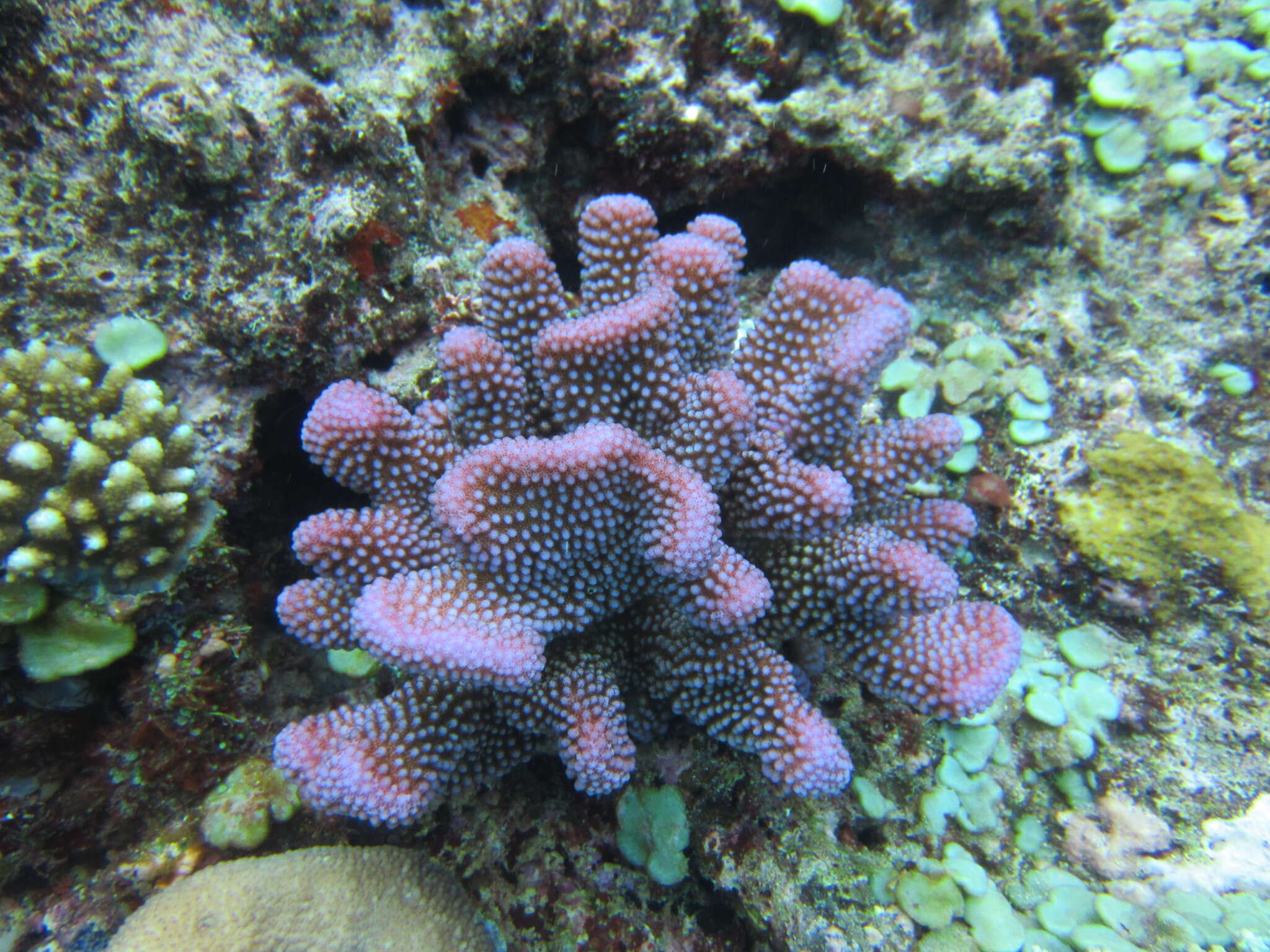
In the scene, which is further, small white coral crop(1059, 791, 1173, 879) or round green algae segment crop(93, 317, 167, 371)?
small white coral crop(1059, 791, 1173, 879)

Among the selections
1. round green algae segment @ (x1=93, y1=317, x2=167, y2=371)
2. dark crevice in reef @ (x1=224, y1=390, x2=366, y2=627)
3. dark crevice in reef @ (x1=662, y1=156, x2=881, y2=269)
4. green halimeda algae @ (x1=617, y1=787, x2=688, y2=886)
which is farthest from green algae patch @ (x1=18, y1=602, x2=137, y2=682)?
dark crevice in reef @ (x1=662, y1=156, x2=881, y2=269)

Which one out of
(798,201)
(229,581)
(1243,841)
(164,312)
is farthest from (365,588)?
(1243,841)

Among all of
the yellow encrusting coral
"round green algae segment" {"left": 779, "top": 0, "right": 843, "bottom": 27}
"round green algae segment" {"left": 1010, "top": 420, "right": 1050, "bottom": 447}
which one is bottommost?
the yellow encrusting coral

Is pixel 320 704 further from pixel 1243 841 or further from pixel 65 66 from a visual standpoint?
pixel 1243 841

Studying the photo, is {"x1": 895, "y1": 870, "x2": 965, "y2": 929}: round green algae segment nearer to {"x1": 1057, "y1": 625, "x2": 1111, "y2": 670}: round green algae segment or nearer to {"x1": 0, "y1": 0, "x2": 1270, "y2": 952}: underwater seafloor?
{"x1": 0, "y1": 0, "x2": 1270, "y2": 952}: underwater seafloor

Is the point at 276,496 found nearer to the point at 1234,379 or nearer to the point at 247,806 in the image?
the point at 247,806

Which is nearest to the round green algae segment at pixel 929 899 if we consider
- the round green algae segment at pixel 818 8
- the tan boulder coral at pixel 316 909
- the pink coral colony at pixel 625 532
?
the pink coral colony at pixel 625 532

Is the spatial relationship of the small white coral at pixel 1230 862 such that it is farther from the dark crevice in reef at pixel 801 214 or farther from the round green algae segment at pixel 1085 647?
the dark crevice in reef at pixel 801 214
